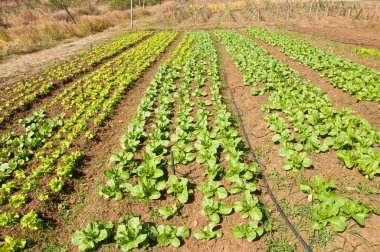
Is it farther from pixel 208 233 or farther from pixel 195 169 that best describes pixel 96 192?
pixel 208 233

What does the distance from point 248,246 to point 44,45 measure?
22840 millimetres

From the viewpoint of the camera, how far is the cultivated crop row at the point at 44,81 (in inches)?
371

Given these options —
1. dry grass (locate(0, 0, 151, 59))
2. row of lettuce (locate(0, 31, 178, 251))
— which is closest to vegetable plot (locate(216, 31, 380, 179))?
row of lettuce (locate(0, 31, 178, 251))

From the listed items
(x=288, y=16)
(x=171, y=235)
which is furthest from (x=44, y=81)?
(x=288, y=16)

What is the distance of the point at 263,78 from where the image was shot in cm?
1030

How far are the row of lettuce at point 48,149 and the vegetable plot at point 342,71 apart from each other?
8916 mm

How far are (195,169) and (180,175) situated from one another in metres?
0.40

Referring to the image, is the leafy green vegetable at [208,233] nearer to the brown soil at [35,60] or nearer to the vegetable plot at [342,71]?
the vegetable plot at [342,71]

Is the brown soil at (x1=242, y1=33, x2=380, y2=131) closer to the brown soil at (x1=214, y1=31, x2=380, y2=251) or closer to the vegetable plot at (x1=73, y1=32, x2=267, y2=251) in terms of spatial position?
the brown soil at (x1=214, y1=31, x2=380, y2=251)

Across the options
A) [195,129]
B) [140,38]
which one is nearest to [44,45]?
[140,38]

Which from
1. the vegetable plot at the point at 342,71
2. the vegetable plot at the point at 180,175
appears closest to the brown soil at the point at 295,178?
the vegetable plot at the point at 180,175

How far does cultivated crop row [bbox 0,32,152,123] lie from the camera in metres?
9.43

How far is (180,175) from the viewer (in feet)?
18.2

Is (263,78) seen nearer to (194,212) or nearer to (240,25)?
(194,212)
